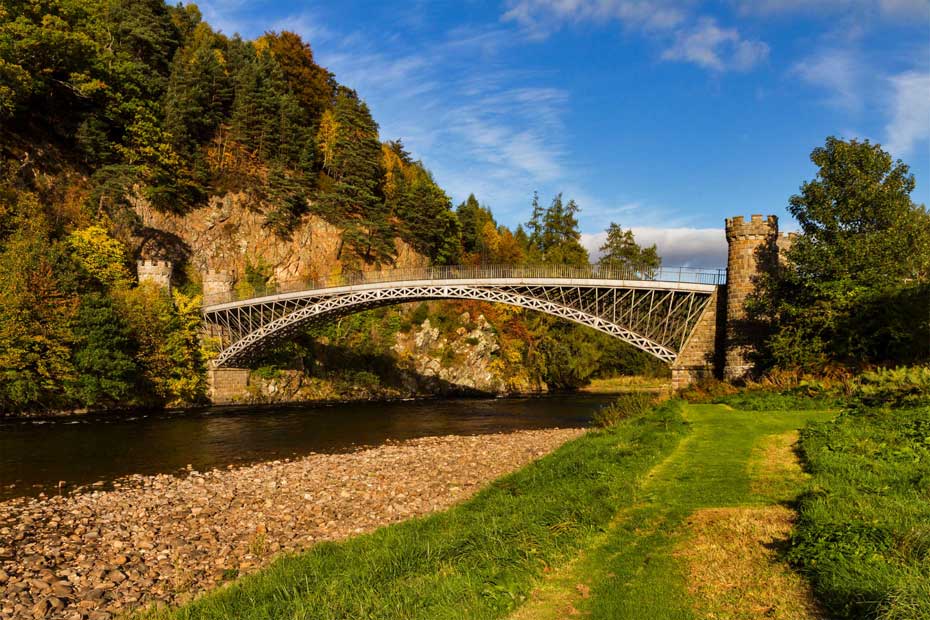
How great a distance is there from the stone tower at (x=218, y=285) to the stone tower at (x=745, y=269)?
43042mm

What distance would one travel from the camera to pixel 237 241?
2285 inches

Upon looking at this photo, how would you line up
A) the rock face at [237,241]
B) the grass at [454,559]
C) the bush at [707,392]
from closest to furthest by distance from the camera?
the grass at [454,559] → the bush at [707,392] → the rock face at [237,241]

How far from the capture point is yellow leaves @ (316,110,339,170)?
7362cm

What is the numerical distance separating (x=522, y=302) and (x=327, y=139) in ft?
155

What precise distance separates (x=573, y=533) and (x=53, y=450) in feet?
78.9

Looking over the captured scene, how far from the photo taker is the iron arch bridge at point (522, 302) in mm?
34844

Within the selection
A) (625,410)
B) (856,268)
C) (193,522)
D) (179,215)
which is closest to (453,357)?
(179,215)

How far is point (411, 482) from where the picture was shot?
637 inches

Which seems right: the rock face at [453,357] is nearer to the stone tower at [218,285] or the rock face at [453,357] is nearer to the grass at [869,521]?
the stone tower at [218,285]

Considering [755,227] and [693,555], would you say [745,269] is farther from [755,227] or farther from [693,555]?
[693,555]

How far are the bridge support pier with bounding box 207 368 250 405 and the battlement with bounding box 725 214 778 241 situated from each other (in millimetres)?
40161

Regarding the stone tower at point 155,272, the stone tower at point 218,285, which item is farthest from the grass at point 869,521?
the stone tower at point 218,285

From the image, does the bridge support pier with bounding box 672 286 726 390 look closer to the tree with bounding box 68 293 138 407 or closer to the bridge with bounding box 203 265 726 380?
the bridge with bounding box 203 265 726 380

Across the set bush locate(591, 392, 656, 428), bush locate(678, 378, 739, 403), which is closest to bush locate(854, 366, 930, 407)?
bush locate(678, 378, 739, 403)
